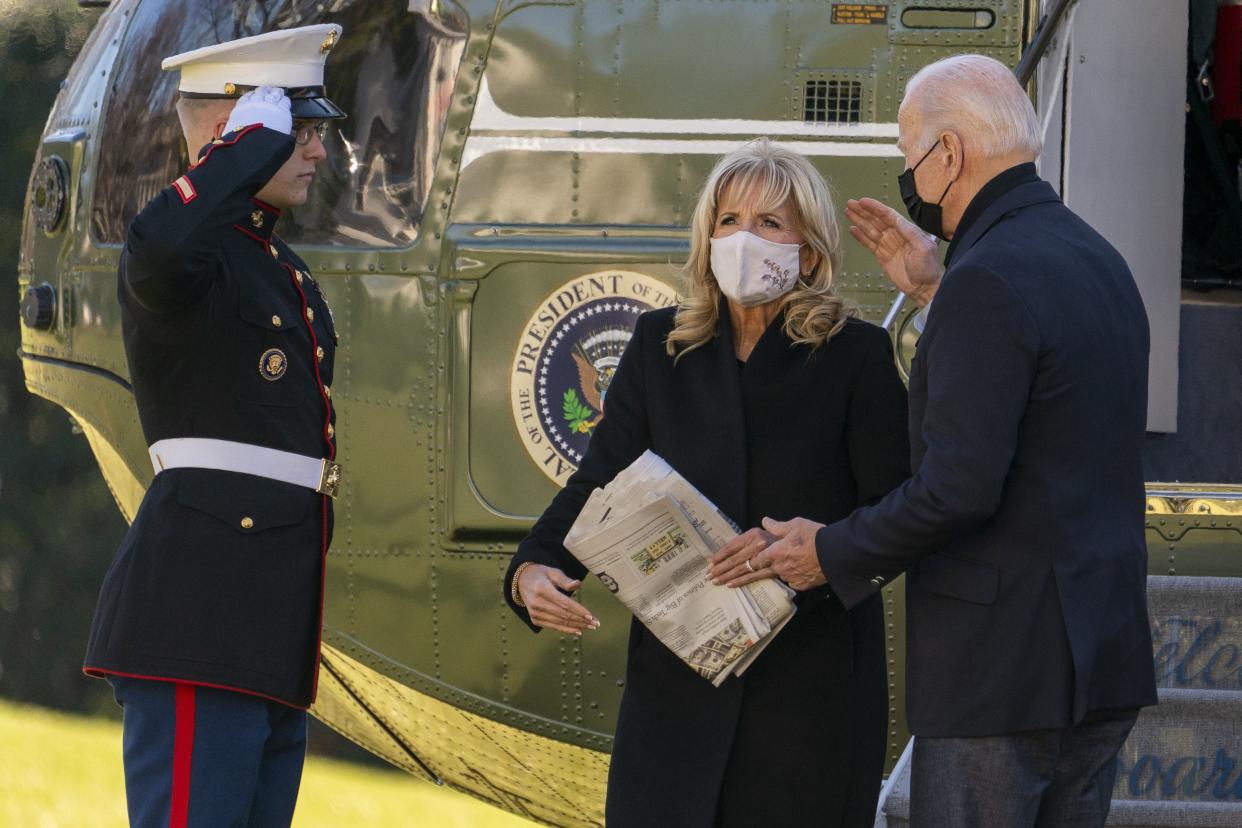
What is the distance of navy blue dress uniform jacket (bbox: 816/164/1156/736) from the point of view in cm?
228

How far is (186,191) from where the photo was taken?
8.35ft

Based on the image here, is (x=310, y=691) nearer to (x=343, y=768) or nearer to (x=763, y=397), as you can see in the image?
(x=763, y=397)

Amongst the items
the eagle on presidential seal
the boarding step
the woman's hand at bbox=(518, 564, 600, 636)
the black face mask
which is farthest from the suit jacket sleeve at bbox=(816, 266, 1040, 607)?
the eagle on presidential seal

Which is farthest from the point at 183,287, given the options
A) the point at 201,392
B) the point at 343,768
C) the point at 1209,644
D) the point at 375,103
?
the point at 343,768

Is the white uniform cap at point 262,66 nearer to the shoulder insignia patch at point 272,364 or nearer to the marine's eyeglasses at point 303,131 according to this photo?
the marine's eyeglasses at point 303,131

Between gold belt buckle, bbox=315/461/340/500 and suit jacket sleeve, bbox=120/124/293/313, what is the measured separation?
41 cm

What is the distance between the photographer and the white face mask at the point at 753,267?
2.66m

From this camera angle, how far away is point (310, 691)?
9.17 ft

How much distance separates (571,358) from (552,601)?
1.25 m

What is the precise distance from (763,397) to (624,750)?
0.64 meters

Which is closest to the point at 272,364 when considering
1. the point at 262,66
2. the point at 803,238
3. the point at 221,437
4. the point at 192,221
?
the point at 221,437

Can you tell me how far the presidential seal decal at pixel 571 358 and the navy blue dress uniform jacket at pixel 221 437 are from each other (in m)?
1.02

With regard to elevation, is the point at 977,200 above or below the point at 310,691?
above

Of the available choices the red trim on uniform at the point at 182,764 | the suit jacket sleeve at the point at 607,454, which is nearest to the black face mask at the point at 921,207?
the suit jacket sleeve at the point at 607,454
